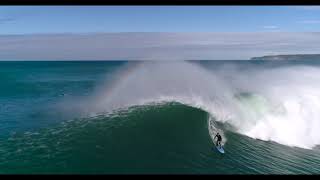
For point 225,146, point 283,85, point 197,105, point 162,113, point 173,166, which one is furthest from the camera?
point 283,85

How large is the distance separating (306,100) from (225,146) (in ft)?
36.1

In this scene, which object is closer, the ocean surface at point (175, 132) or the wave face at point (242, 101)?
the ocean surface at point (175, 132)

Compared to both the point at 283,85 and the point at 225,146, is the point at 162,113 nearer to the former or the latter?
the point at 225,146

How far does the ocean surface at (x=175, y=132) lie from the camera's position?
1160 centimetres

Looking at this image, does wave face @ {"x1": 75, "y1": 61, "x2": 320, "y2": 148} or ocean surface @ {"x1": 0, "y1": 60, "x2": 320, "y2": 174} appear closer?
ocean surface @ {"x1": 0, "y1": 60, "x2": 320, "y2": 174}

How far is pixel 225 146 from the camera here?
14.0 meters

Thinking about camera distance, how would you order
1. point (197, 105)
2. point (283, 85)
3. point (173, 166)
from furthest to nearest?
1. point (283, 85)
2. point (197, 105)
3. point (173, 166)

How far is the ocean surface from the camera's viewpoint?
11.6m

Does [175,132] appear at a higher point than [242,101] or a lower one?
lower

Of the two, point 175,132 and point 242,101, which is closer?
point 175,132

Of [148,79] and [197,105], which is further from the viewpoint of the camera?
[148,79]

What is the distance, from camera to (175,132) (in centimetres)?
1491
